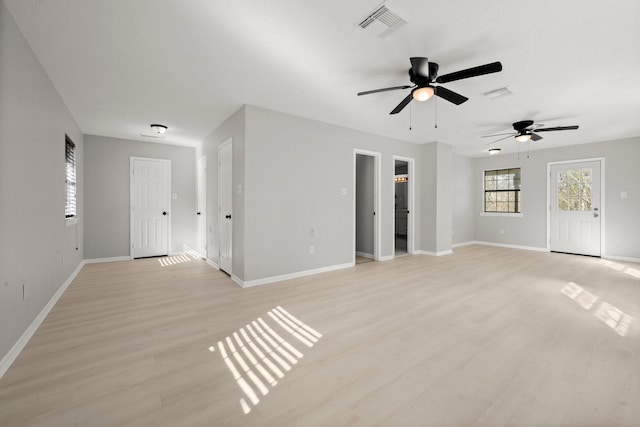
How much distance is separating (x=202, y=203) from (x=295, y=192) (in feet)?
9.75

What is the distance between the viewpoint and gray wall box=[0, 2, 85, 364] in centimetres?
196

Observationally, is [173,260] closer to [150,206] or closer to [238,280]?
[150,206]

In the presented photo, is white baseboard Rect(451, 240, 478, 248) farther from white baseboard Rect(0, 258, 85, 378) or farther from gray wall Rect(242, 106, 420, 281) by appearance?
white baseboard Rect(0, 258, 85, 378)

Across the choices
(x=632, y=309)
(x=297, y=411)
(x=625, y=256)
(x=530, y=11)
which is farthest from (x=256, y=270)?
(x=625, y=256)

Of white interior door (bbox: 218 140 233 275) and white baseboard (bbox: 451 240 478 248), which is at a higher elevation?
white interior door (bbox: 218 140 233 275)

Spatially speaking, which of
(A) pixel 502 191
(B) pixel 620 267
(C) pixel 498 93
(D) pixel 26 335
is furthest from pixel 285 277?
(A) pixel 502 191

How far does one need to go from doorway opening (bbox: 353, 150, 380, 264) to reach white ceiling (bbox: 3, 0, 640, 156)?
62.6 inches

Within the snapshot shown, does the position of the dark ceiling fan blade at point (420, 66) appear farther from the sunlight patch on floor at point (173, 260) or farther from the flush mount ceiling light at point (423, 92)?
the sunlight patch on floor at point (173, 260)

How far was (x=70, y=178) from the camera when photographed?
4.29m

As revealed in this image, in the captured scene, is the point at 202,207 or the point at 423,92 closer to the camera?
the point at 423,92

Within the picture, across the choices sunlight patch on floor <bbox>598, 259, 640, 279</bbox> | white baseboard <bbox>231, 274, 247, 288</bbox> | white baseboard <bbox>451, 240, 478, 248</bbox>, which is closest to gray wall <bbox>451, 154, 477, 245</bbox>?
white baseboard <bbox>451, 240, 478, 248</bbox>

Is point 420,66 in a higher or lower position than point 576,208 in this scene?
higher

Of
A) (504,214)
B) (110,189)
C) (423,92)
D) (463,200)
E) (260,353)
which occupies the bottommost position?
(260,353)

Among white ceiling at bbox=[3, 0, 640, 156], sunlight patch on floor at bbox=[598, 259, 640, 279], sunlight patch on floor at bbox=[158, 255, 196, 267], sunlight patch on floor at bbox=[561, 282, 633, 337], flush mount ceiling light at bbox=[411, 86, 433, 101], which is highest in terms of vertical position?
white ceiling at bbox=[3, 0, 640, 156]
